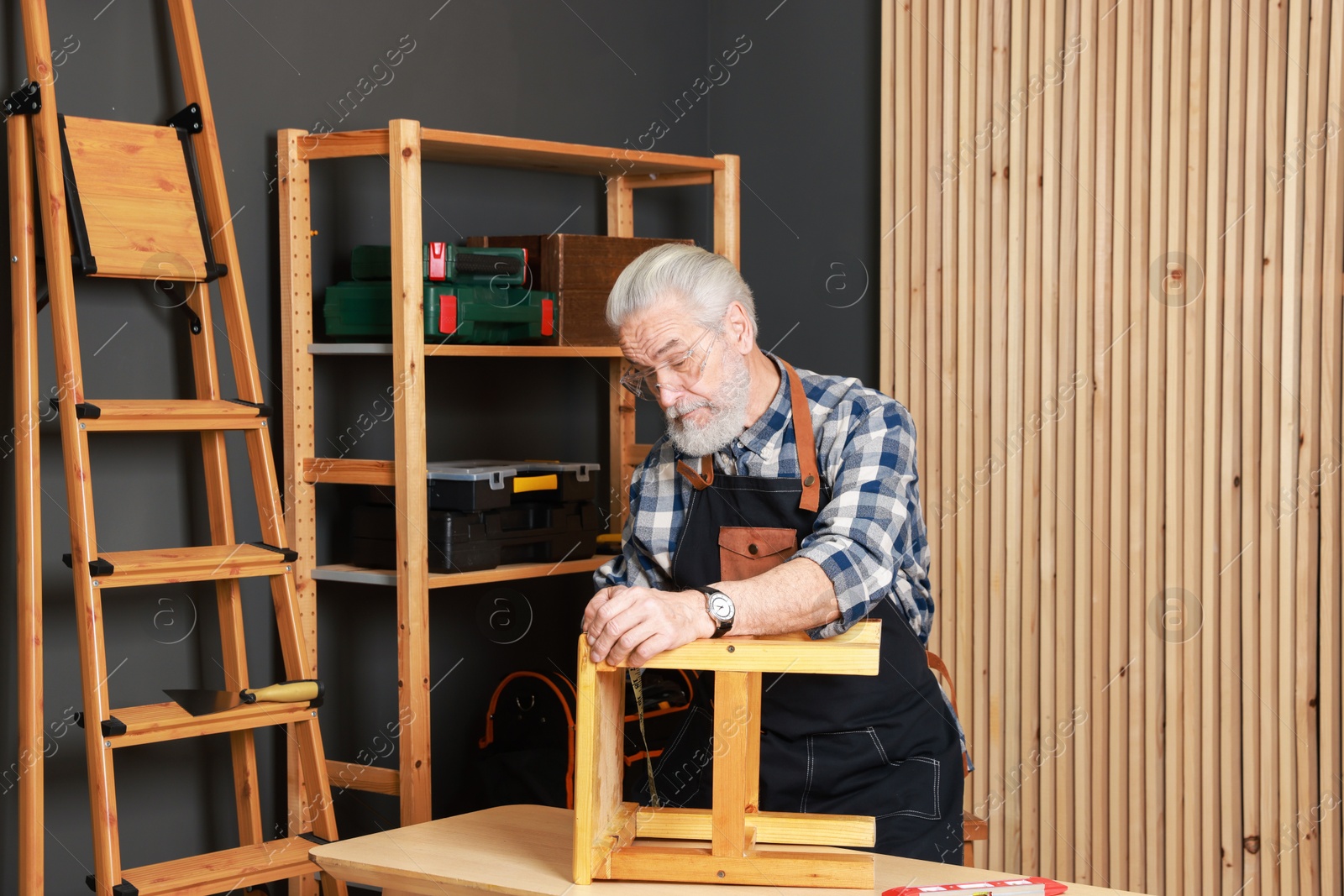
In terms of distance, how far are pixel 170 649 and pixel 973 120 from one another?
Answer: 2527 millimetres

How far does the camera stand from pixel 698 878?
166 cm

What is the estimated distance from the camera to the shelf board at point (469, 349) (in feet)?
10.5

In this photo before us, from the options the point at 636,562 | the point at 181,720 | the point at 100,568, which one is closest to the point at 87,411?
the point at 100,568

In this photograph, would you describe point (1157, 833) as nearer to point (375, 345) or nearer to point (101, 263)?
point (375, 345)

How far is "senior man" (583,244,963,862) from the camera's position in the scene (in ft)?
7.14

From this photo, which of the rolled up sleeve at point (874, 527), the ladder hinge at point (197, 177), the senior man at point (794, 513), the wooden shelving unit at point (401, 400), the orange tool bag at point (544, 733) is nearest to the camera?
the rolled up sleeve at point (874, 527)

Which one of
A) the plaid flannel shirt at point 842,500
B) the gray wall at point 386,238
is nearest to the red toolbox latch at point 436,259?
the gray wall at point 386,238

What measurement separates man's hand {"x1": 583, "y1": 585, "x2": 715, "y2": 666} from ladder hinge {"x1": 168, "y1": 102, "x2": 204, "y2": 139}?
1795mm

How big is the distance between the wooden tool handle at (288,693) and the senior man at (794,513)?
894 millimetres

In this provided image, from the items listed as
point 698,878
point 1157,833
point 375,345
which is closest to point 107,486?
point 375,345

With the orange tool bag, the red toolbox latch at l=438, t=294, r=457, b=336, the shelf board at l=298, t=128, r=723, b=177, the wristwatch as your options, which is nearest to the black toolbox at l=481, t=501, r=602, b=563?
the orange tool bag

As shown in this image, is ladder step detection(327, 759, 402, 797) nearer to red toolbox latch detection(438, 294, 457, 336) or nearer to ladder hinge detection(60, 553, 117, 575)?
ladder hinge detection(60, 553, 117, 575)

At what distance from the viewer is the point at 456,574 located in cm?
328

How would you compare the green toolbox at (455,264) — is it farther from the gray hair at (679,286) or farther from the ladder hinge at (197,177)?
the gray hair at (679,286)
